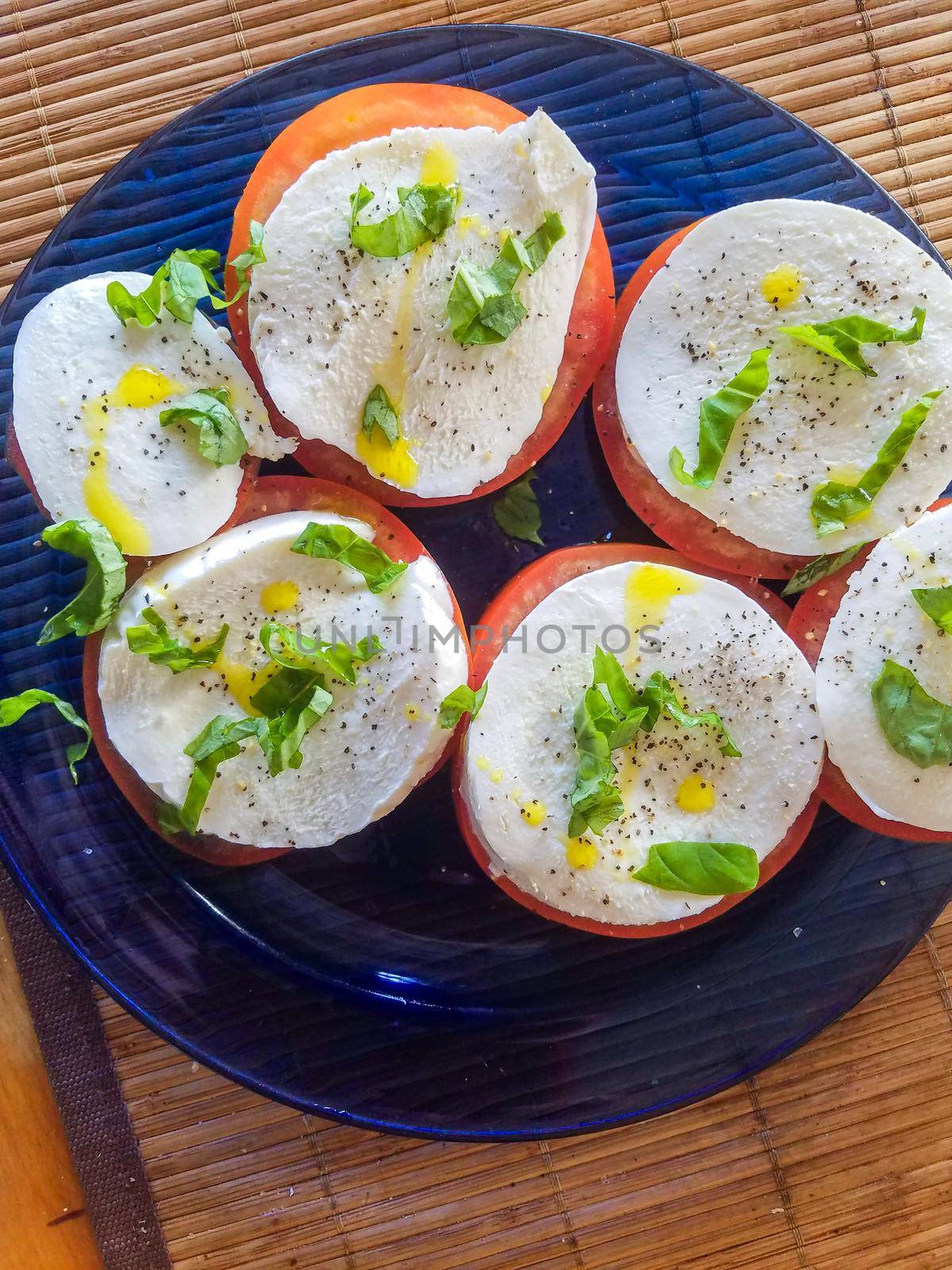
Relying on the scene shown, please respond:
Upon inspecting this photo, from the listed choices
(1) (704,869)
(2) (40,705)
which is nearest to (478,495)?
(1) (704,869)

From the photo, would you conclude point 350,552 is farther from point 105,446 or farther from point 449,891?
point 449,891

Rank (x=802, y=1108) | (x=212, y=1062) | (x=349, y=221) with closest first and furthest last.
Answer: (x=349, y=221) < (x=212, y=1062) < (x=802, y=1108)

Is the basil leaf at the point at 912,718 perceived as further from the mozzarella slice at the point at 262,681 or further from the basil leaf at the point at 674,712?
the mozzarella slice at the point at 262,681

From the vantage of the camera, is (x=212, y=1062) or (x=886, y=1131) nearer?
(x=212, y=1062)

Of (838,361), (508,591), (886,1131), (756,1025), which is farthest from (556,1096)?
(838,361)

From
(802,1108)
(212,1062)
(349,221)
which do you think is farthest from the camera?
(802,1108)

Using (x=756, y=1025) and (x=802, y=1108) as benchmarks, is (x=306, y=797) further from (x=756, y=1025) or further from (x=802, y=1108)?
(x=802, y=1108)
